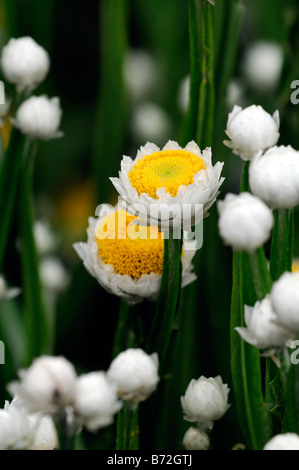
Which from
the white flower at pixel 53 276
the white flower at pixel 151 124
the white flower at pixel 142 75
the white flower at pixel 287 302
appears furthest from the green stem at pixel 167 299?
the white flower at pixel 142 75

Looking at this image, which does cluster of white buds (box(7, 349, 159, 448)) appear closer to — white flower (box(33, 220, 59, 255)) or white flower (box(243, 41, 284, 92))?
white flower (box(33, 220, 59, 255))

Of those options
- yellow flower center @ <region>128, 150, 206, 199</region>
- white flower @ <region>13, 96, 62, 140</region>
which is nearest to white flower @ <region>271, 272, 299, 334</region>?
yellow flower center @ <region>128, 150, 206, 199</region>

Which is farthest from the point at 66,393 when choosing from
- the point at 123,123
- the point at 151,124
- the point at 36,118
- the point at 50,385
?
the point at 151,124

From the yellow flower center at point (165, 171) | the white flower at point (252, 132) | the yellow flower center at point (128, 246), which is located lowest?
the yellow flower center at point (128, 246)

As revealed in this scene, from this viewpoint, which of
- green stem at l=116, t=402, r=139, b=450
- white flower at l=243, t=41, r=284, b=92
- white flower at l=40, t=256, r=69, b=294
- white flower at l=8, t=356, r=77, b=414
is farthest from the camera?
white flower at l=243, t=41, r=284, b=92

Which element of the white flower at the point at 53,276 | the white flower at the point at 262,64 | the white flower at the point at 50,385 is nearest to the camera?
the white flower at the point at 50,385

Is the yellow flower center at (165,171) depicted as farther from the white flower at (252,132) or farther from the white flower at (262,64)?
the white flower at (262,64)
